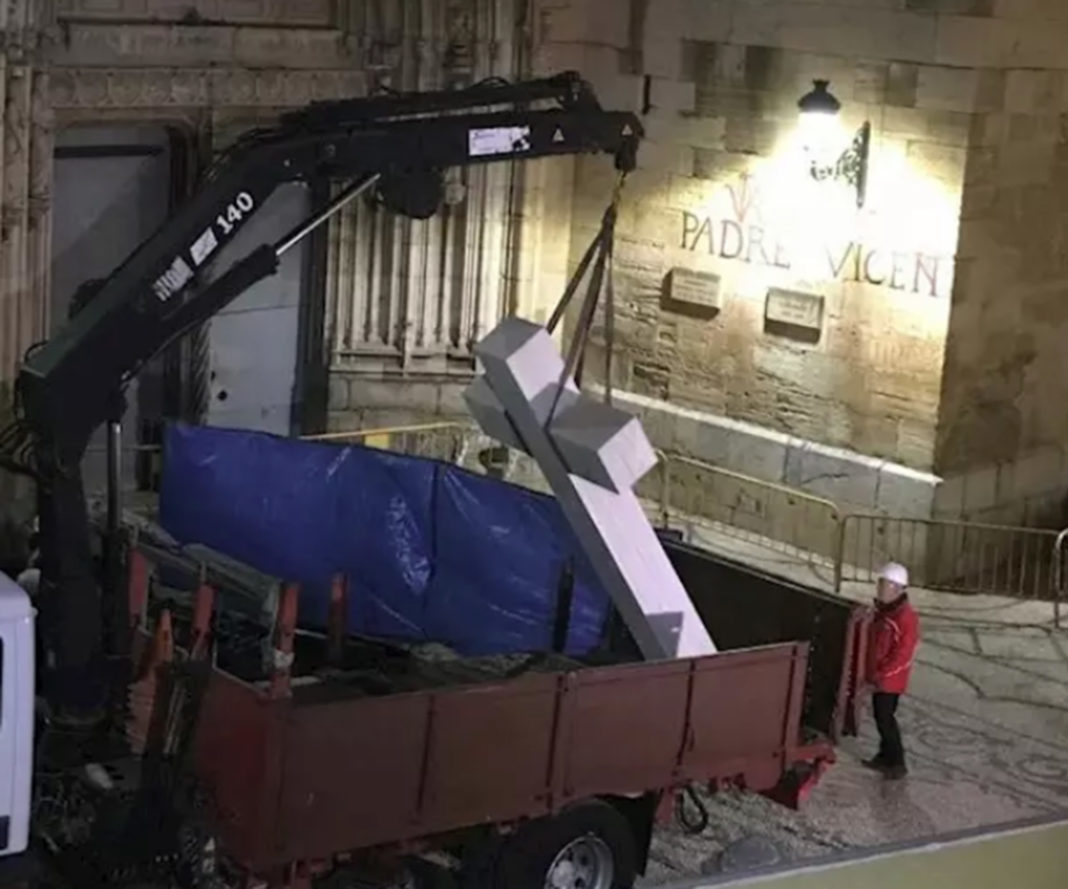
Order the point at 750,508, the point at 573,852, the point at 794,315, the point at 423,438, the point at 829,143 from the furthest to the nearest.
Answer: the point at 423,438
the point at 750,508
the point at 794,315
the point at 829,143
the point at 573,852

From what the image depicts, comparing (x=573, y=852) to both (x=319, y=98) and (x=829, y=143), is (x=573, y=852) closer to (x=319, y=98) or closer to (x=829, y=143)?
(x=829, y=143)

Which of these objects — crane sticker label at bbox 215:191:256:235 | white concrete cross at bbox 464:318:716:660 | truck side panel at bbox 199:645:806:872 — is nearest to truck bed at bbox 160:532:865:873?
truck side panel at bbox 199:645:806:872

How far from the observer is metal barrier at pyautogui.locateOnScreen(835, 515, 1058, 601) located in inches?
553

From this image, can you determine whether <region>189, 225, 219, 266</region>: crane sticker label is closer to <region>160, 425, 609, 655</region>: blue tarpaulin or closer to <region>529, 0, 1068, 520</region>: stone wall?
<region>160, 425, 609, 655</region>: blue tarpaulin

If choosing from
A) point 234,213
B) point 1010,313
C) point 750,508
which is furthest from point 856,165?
point 234,213

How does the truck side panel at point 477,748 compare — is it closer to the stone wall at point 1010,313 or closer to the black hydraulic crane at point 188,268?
the black hydraulic crane at point 188,268

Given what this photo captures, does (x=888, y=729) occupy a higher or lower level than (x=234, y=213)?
lower

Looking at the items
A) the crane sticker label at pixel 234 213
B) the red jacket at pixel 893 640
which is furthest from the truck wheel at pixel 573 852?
the crane sticker label at pixel 234 213

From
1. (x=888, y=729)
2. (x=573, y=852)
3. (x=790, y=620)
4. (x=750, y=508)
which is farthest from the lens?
(x=750, y=508)

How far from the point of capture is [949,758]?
10922 millimetres

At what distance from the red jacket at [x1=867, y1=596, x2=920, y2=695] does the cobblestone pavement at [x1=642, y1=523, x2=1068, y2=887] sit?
0.67m

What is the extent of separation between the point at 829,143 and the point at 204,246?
640 cm

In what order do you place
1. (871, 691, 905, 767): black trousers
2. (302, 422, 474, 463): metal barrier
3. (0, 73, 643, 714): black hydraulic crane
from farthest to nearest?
(302, 422, 474, 463): metal barrier
(871, 691, 905, 767): black trousers
(0, 73, 643, 714): black hydraulic crane

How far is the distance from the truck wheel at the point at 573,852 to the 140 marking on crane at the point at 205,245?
8.78 ft
